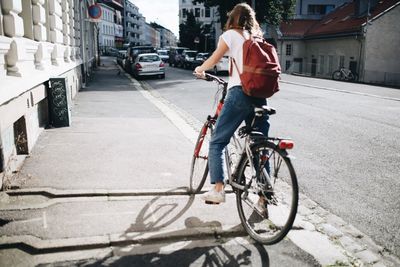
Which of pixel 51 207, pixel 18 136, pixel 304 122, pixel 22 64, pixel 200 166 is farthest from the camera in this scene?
pixel 304 122

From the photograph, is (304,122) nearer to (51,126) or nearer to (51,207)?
(51,126)

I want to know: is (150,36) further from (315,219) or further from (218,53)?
(315,219)

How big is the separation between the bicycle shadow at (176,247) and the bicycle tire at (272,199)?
21 centimetres

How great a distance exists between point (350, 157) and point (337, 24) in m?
39.8

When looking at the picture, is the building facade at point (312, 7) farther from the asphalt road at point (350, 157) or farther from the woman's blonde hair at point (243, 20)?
the woman's blonde hair at point (243, 20)

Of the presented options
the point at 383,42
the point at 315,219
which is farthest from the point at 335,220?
the point at 383,42

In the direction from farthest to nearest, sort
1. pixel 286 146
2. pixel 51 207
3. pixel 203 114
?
pixel 203 114 → pixel 51 207 → pixel 286 146

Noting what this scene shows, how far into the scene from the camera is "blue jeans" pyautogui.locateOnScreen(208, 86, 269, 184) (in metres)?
3.69

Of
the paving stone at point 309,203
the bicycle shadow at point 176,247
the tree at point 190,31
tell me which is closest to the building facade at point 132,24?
the tree at point 190,31

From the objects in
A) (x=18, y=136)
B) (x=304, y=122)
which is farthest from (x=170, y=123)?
(x=18, y=136)

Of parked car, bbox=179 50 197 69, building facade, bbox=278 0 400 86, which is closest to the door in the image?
building facade, bbox=278 0 400 86

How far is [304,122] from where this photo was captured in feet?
32.8

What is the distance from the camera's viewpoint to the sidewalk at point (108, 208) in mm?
3363

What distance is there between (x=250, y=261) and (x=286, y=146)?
98cm
